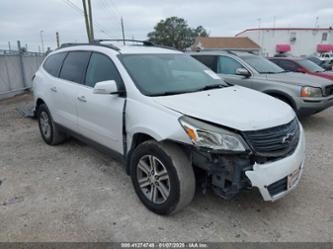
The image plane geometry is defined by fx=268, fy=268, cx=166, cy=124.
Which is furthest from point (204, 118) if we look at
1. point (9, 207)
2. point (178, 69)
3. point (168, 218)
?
point (9, 207)

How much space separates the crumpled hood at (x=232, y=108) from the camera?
7.97 ft

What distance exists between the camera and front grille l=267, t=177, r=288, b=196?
2.43 m

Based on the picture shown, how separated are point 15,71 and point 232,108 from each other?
1055cm

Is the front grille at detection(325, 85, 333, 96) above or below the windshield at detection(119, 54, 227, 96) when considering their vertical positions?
below

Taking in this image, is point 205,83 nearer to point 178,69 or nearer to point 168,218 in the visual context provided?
point 178,69

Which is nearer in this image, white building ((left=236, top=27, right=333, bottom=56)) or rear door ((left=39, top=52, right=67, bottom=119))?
rear door ((left=39, top=52, right=67, bottom=119))

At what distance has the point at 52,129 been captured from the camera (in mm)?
4645

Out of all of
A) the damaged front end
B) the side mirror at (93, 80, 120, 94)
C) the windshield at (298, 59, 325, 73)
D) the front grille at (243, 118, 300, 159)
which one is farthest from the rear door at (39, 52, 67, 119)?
the windshield at (298, 59, 325, 73)

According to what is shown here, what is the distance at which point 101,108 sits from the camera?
332cm

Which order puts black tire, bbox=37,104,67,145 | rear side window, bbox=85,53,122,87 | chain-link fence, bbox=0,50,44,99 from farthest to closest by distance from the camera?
1. chain-link fence, bbox=0,50,44,99
2. black tire, bbox=37,104,67,145
3. rear side window, bbox=85,53,122,87

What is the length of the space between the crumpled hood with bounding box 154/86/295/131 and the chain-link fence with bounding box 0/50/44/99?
30.0 feet

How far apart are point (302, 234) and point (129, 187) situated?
77.8 inches

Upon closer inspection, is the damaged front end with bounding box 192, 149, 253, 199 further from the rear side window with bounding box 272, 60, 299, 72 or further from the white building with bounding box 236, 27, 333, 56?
the white building with bounding box 236, 27, 333, 56

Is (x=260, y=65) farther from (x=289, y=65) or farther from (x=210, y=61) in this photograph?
(x=289, y=65)
